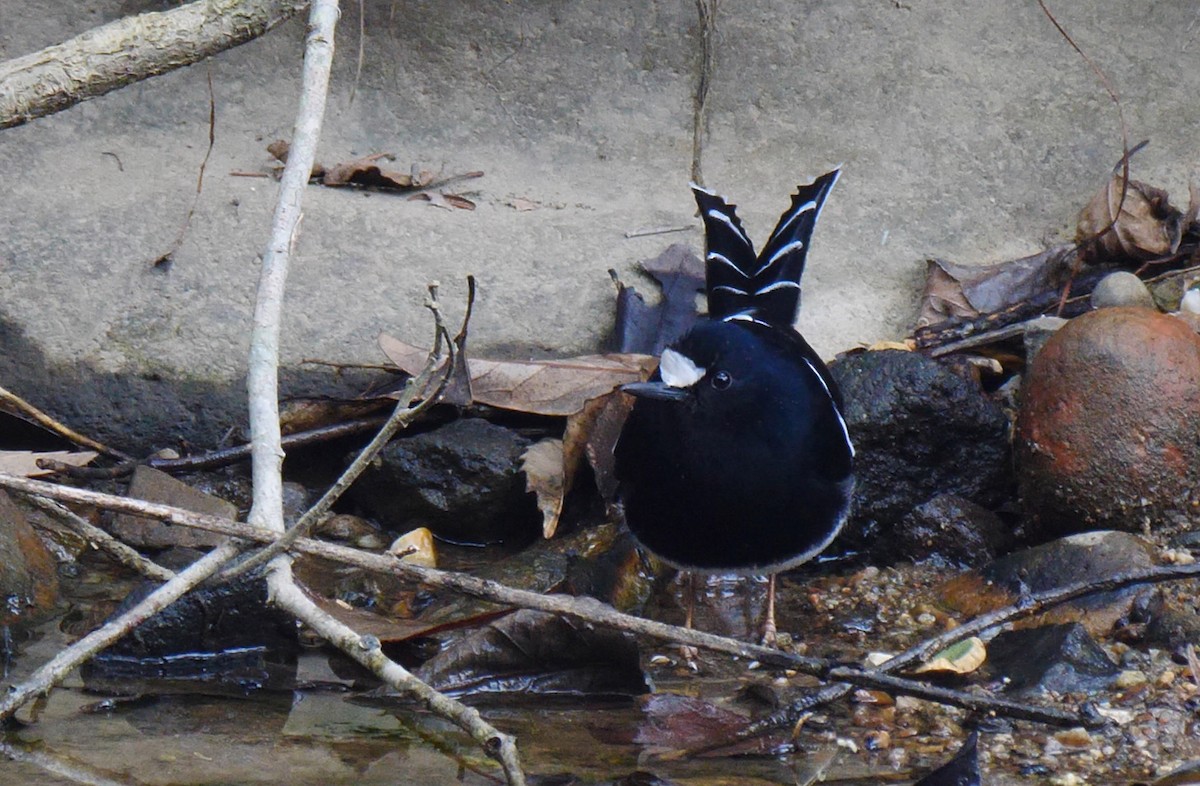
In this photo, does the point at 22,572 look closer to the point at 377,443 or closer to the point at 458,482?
the point at 458,482

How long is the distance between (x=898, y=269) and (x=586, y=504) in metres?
1.66

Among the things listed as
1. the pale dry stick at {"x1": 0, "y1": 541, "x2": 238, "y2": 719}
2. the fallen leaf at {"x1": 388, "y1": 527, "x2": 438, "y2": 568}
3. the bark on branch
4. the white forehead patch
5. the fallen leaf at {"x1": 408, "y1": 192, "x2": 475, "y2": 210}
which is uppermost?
the bark on branch

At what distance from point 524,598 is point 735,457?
3.59 ft

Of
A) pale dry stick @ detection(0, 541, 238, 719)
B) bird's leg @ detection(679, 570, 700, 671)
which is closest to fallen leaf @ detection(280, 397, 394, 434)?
bird's leg @ detection(679, 570, 700, 671)

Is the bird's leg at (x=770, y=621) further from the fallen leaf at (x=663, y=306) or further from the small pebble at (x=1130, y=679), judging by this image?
the fallen leaf at (x=663, y=306)

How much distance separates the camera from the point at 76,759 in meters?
2.38

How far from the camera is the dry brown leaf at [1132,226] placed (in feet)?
15.5

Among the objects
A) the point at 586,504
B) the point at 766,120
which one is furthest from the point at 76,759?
the point at 766,120

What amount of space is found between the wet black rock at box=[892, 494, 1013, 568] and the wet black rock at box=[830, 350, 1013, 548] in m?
0.12

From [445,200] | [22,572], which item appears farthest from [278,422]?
[445,200]

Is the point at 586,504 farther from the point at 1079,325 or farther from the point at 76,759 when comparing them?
the point at 76,759

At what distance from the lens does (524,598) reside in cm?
230

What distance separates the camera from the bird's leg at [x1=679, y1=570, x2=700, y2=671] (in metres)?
3.25

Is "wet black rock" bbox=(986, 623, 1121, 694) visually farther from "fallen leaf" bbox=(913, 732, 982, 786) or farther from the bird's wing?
the bird's wing
